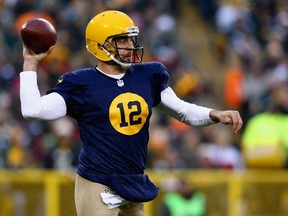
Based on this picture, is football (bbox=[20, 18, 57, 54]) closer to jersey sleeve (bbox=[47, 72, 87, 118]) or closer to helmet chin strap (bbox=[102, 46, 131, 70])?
jersey sleeve (bbox=[47, 72, 87, 118])

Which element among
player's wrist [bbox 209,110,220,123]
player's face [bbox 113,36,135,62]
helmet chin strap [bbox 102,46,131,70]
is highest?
player's face [bbox 113,36,135,62]

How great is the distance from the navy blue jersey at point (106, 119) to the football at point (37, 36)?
214 mm

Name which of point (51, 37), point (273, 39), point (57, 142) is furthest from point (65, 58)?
point (51, 37)

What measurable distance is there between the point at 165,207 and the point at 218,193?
2.28ft

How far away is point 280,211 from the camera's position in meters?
11.2

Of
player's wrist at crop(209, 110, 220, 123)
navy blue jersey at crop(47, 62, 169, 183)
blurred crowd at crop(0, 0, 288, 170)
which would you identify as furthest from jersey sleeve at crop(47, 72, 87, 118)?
blurred crowd at crop(0, 0, 288, 170)

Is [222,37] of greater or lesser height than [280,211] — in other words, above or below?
above

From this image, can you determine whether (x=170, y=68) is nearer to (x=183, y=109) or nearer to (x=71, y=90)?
(x=183, y=109)

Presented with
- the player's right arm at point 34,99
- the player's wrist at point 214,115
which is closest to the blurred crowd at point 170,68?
the player's wrist at point 214,115

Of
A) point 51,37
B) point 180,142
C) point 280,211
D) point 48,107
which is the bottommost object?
point 280,211

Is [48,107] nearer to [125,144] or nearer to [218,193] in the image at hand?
[125,144]

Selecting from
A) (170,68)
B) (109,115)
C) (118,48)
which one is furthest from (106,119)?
(170,68)

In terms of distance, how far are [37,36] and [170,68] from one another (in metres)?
8.39

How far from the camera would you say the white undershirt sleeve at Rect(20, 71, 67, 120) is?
5.59 meters
